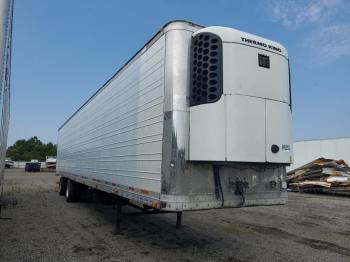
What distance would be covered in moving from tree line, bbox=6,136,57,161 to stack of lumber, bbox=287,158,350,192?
97.8 m

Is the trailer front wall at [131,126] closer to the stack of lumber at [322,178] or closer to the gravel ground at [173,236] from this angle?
the gravel ground at [173,236]

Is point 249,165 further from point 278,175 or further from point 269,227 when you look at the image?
point 269,227

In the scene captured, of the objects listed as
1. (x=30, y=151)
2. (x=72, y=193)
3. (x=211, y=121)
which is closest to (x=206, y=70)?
(x=211, y=121)

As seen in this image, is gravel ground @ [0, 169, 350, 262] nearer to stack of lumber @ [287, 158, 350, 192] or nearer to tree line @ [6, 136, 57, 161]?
stack of lumber @ [287, 158, 350, 192]

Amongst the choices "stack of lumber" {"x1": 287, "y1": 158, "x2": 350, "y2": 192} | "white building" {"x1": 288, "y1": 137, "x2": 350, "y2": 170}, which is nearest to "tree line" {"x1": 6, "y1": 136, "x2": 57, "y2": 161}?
"white building" {"x1": 288, "y1": 137, "x2": 350, "y2": 170}

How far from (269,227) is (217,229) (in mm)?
1542

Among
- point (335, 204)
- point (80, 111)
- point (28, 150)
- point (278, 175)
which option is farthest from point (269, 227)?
point (28, 150)

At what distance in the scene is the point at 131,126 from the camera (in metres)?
6.60

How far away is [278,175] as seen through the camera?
5820 millimetres

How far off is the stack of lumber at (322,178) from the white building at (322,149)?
3330 millimetres

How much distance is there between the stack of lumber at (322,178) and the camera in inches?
705

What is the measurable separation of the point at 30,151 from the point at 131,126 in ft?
387

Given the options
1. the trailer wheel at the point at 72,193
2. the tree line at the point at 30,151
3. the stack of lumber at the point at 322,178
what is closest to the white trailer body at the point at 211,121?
the trailer wheel at the point at 72,193

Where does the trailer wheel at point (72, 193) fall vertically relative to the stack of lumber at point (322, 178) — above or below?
below
